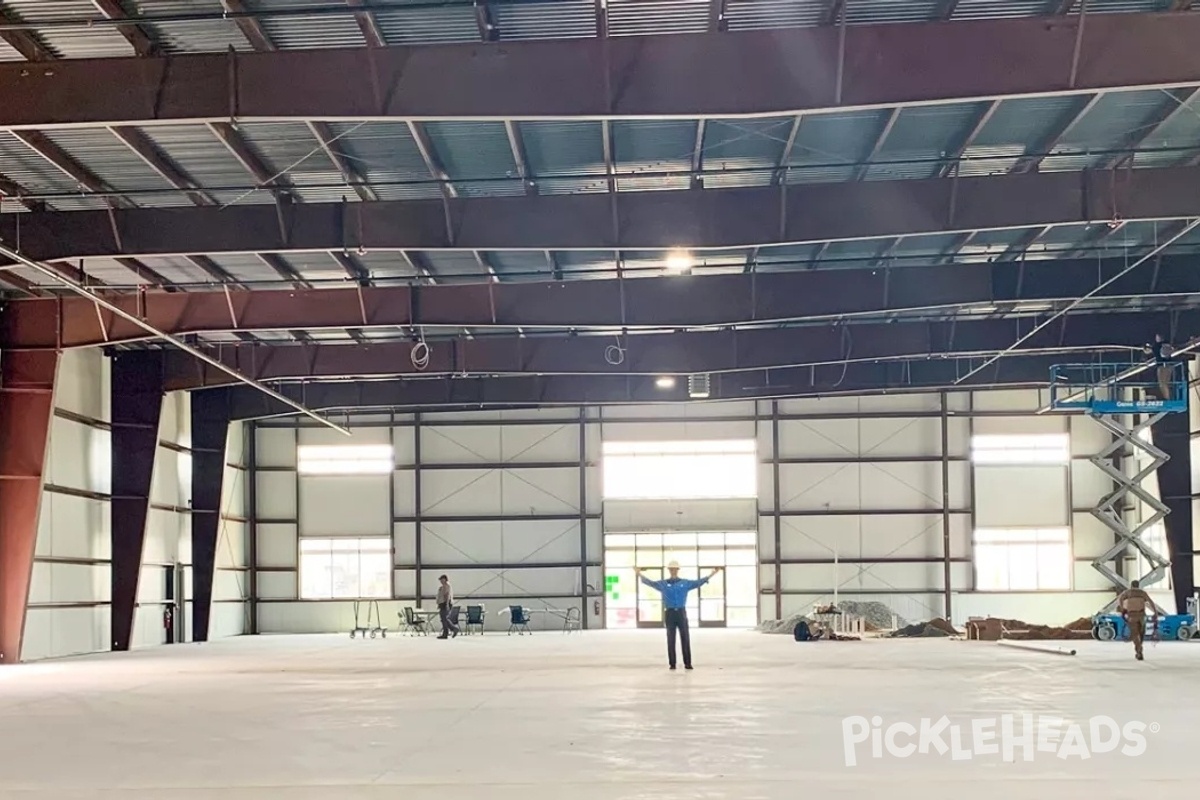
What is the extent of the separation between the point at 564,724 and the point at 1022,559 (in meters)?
33.6

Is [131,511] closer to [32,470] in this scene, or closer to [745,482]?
[32,470]

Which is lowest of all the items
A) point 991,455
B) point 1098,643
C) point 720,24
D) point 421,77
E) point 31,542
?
point 1098,643

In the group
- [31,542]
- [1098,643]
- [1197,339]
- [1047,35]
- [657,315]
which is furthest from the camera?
[1098,643]

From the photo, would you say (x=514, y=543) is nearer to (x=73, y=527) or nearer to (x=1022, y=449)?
(x=73, y=527)

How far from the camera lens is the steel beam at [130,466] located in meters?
33.8

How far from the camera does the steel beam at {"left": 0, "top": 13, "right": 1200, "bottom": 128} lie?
13.7 metres

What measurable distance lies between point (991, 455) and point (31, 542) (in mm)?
31584

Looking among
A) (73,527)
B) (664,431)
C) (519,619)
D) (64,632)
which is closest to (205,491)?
(73,527)

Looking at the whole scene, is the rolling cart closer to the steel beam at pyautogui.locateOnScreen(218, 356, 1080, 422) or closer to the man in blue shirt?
the steel beam at pyautogui.locateOnScreen(218, 356, 1080, 422)

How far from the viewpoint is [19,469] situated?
27.9 m

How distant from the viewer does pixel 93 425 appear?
3347 cm

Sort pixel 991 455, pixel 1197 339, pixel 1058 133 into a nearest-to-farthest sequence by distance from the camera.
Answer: pixel 1058 133 → pixel 1197 339 → pixel 991 455

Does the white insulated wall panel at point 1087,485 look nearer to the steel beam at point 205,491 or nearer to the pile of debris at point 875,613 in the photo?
the pile of debris at point 875,613

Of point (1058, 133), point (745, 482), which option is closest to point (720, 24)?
point (1058, 133)
